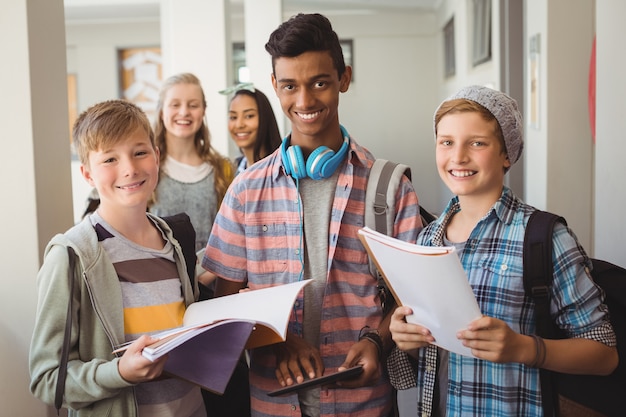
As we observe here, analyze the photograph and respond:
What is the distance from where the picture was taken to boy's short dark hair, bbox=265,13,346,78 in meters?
1.78

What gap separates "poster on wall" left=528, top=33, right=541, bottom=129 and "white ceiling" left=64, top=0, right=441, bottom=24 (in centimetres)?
684

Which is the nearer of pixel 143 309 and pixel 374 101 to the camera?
pixel 143 309

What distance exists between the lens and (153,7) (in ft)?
40.6

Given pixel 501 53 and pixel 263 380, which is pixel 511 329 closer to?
pixel 263 380

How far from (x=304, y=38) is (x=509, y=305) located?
0.85 metres

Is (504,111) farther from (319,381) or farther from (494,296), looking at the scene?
(319,381)

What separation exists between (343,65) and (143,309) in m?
0.85

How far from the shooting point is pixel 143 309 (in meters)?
1.67

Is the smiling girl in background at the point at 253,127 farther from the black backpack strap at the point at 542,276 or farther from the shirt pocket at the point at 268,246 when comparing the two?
the black backpack strap at the point at 542,276

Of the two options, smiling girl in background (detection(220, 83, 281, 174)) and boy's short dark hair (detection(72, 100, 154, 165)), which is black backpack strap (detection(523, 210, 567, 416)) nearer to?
boy's short dark hair (detection(72, 100, 154, 165))

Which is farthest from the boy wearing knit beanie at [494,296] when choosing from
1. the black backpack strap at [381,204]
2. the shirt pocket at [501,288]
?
the black backpack strap at [381,204]

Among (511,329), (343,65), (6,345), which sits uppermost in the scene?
(343,65)

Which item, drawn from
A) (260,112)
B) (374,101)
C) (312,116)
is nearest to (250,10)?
(260,112)

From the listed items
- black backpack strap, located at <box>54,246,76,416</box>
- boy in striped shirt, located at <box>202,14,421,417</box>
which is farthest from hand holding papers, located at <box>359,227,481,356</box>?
black backpack strap, located at <box>54,246,76,416</box>
